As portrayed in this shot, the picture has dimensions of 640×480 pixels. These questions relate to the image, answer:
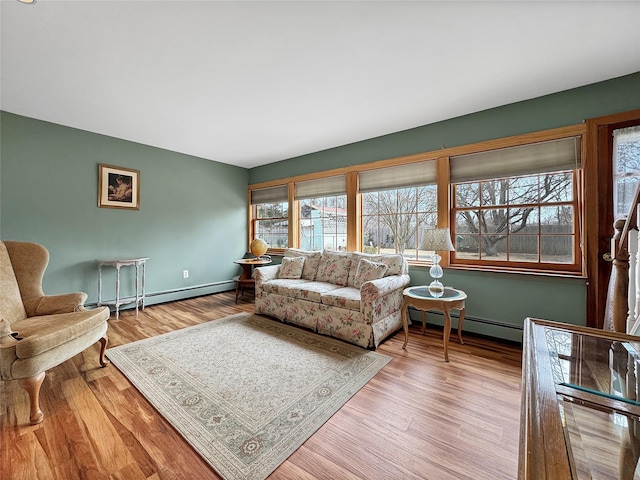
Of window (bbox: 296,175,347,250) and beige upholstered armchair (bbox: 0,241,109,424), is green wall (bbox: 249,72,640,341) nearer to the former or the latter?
window (bbox: 296,175,347,250)

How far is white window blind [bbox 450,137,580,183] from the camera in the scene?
8.11 ft

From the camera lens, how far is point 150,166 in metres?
4.04

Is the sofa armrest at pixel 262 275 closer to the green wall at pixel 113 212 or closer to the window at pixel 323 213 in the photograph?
the window at pixel 323 213

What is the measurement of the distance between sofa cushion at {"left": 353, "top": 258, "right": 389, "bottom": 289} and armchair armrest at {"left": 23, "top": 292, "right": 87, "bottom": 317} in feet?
8.83

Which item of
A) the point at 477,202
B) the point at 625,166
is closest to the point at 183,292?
the point at 477,202

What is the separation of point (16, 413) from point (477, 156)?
4.36m

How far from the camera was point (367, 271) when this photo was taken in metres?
3.09

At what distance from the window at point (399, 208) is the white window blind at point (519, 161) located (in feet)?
1.09

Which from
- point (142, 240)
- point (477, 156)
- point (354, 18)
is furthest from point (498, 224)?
point (142, 240)

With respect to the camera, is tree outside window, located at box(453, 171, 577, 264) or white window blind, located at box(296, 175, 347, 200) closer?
tree outside window, located at box(453, 171, 577, 264)

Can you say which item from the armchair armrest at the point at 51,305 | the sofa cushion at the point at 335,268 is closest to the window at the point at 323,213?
the sofa cushion at the point at 335,268

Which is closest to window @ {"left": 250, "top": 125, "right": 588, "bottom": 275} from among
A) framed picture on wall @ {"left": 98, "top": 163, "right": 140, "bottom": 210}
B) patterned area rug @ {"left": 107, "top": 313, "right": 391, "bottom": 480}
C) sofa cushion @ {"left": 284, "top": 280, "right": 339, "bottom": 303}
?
sofa cushion @ {"left": 284, "top": 280, "right": 339, "bottom": 303}

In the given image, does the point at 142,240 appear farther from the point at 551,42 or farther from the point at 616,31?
the point at 616,31

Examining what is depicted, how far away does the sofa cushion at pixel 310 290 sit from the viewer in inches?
117
